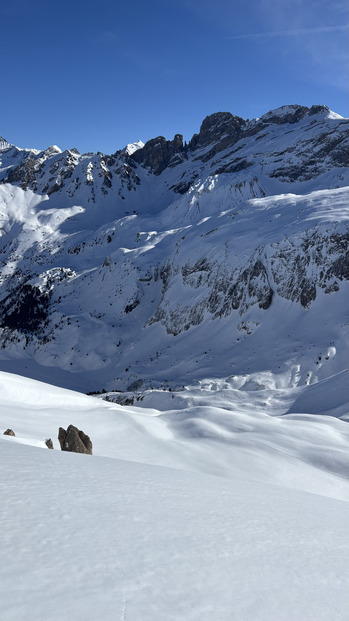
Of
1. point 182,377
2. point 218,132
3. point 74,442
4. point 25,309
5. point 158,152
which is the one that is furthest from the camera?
point 158,152

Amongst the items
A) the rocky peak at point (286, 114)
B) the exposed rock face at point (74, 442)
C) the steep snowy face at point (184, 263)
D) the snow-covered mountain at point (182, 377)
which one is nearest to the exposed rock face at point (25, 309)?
the steep snowy face at point (184, 263)

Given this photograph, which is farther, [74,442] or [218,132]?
[218,132]

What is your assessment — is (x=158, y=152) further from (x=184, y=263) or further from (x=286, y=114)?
(x=184, y=263)

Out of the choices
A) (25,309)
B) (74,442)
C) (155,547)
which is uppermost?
(25,309)

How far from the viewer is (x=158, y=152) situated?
371 ft

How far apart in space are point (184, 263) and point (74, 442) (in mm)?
41681

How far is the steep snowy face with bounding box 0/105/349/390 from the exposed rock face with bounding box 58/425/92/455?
72.6 ft

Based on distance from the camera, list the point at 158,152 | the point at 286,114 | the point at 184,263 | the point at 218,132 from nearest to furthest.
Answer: the point at 184,263, the point at 286,114, the point at 218,132, the point at 158,152

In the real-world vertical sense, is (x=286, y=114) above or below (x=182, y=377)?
above

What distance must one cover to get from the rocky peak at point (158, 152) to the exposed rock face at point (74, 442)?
107368 millimetres

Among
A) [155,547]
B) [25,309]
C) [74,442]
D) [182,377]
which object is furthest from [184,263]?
[155,547]

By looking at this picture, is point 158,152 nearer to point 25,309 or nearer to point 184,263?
point 25,309

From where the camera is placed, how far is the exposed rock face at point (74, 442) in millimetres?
9516

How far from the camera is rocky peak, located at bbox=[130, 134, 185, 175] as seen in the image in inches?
4397
